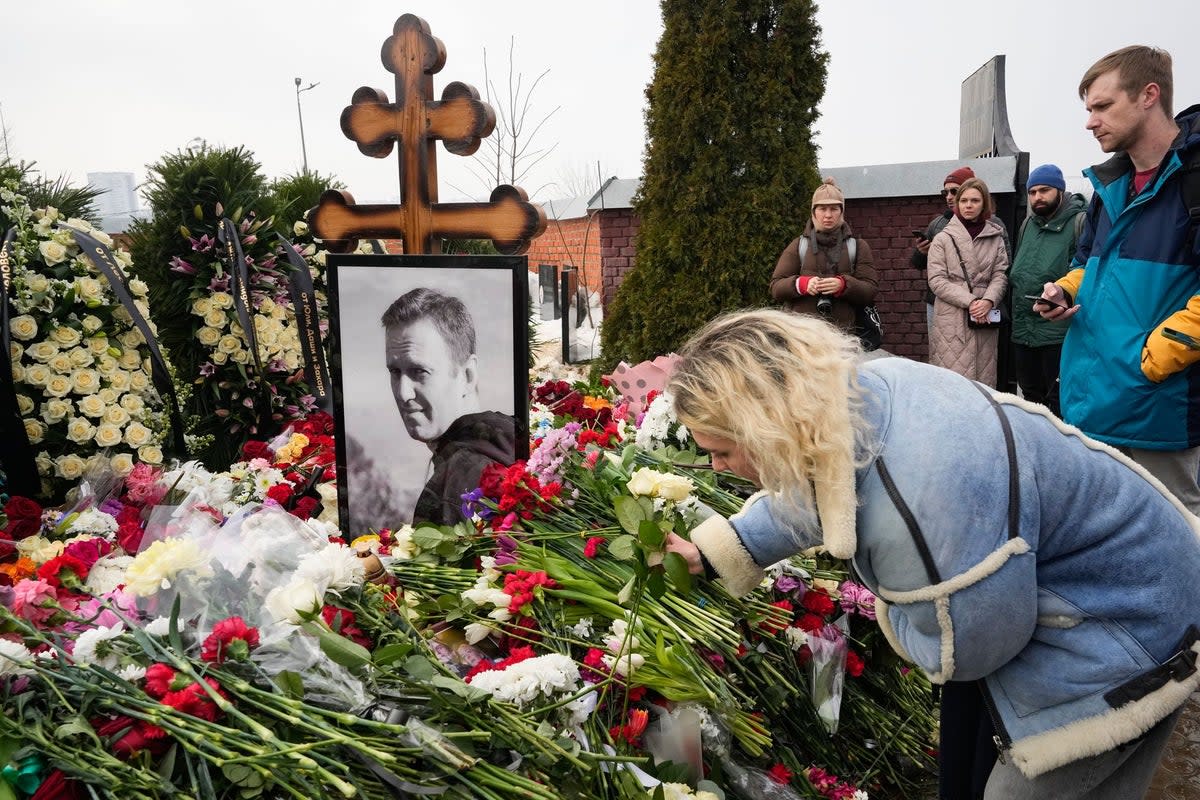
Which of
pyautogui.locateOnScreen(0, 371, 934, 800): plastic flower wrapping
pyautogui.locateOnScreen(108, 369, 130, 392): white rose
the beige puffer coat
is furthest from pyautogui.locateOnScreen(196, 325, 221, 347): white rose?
the beige puffer coat

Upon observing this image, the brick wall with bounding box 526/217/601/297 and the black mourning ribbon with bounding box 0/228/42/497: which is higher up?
the brick wall with bounding box 526/217/601/297

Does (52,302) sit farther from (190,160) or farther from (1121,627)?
(1121,627)

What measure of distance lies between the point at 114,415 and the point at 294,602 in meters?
1.57

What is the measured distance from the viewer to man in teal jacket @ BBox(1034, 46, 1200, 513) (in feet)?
7.73

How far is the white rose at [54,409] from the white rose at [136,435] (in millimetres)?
182

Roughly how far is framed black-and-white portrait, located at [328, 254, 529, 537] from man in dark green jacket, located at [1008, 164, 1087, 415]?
3.35 meters

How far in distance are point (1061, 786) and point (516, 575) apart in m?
1.06

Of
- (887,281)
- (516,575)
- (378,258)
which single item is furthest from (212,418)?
(887,281)

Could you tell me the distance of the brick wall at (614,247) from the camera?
7.87 meters

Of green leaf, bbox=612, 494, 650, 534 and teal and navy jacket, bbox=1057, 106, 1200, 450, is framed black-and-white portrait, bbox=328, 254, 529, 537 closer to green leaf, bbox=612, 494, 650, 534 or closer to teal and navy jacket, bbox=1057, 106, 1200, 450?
green leaf, bbox=612, 494, 650, 534

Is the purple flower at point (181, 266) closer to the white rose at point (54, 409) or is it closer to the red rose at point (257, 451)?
the red rose at point (257, 451)

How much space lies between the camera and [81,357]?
2.67 metres

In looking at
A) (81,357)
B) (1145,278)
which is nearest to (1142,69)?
(1145,278)

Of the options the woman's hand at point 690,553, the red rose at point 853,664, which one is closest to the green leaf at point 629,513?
the woman's hand at point 690,553
